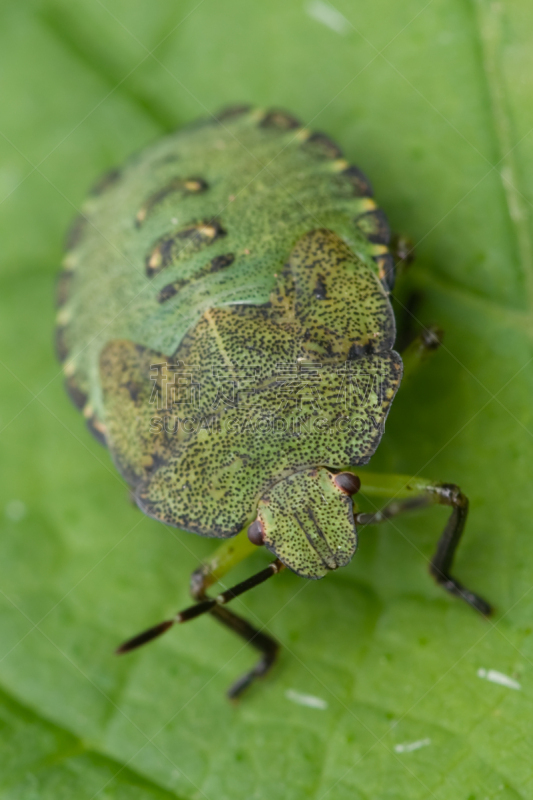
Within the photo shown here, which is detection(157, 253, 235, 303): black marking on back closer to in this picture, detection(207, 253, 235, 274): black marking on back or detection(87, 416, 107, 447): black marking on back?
detection(207, 253, 235, 274): black marking on back

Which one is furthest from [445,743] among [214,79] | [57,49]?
[57,49]

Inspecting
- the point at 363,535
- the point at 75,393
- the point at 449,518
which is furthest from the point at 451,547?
the point at 75,393

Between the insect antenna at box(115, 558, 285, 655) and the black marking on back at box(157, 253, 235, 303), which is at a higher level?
the black marking on back at box(157, 253, 235, 303)

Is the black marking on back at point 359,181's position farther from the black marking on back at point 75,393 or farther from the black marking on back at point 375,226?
the black marking on back at point 75,393

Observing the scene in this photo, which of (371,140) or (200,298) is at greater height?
(371,140)

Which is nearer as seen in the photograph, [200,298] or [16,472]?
[200,298]

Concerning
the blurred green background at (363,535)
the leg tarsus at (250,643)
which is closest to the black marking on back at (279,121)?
the blurred green background at (363,535)

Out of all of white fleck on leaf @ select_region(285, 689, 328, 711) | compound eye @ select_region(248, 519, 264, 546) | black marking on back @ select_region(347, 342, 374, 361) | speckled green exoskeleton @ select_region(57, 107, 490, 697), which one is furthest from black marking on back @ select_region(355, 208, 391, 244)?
white fleck on leaf @ select_region(285, 689, 328, 711)

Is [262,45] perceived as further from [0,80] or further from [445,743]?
[445,743]
